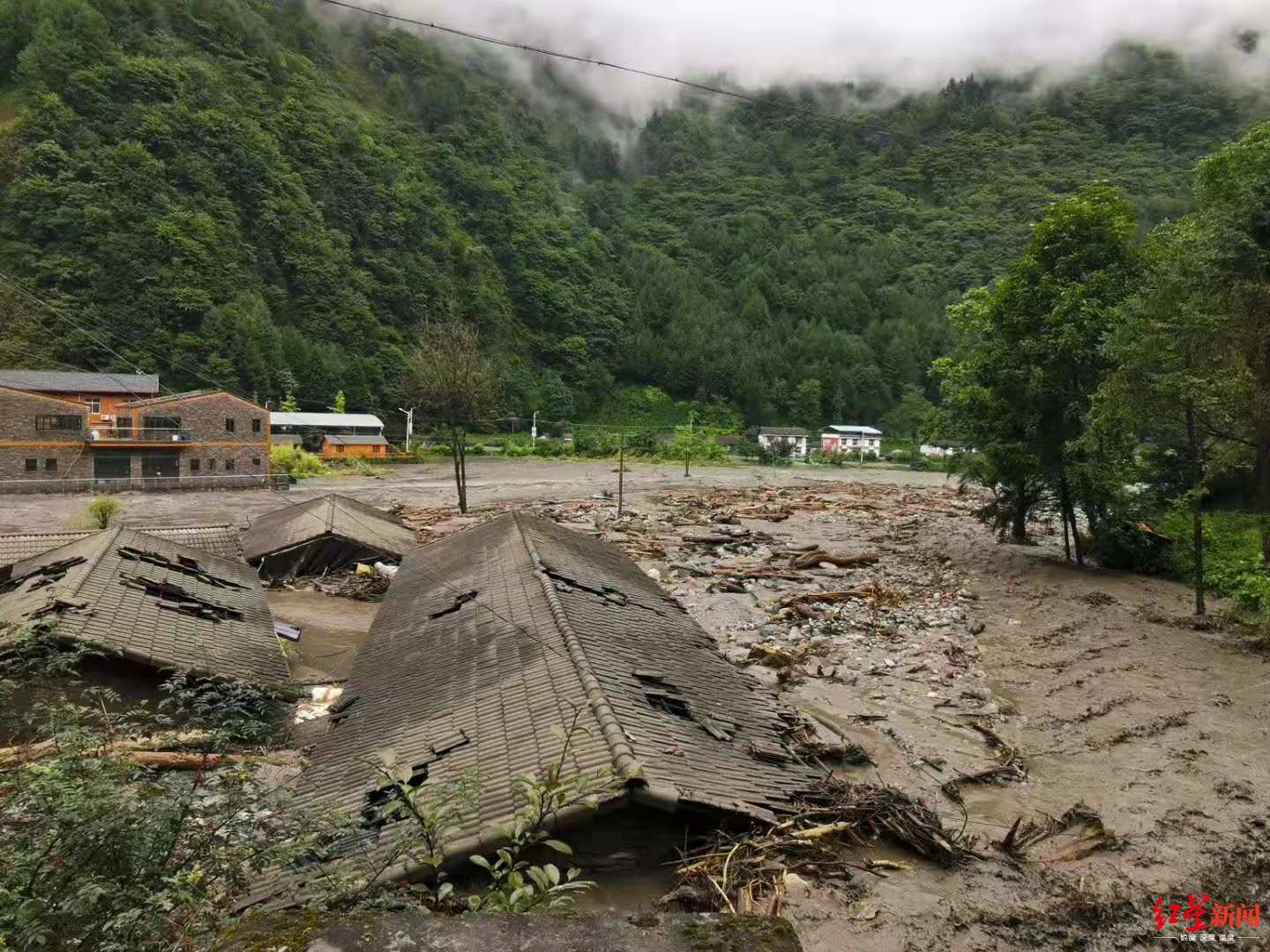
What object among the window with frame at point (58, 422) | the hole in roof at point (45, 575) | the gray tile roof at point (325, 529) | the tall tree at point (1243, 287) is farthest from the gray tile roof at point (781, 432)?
the hole in roof at point (45, 575)

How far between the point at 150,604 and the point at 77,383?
203 feet

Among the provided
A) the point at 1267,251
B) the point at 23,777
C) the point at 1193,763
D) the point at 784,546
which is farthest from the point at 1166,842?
the point at 784,546

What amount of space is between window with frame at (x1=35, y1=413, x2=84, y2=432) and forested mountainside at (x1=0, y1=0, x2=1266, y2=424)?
26.6 metres

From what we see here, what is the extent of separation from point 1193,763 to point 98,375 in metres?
76.0

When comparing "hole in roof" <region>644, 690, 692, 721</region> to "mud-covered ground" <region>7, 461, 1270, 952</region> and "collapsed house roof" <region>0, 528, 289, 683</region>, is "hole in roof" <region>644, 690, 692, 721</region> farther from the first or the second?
"collapsed house roof" <region>0, 528, 289, 683</region>

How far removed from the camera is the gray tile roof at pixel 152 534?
16.6 m

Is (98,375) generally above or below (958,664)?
above

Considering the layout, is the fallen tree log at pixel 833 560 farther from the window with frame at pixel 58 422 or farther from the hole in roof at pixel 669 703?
the window with frame at pixel 58 422

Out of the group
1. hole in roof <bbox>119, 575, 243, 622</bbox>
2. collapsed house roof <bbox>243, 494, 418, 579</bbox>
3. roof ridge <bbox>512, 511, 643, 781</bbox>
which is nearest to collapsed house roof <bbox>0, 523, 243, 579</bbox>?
collapsed house roof <bbox>243, 494, 418, 579</bbox>

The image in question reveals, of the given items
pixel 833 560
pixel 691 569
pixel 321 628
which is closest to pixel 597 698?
pixel 321 628

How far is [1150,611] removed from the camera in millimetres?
20578

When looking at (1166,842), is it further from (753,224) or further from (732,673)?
(753,224)

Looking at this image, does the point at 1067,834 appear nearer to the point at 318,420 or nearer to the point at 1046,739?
the point at 1046,739

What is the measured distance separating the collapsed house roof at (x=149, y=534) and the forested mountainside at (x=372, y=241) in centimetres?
6449
